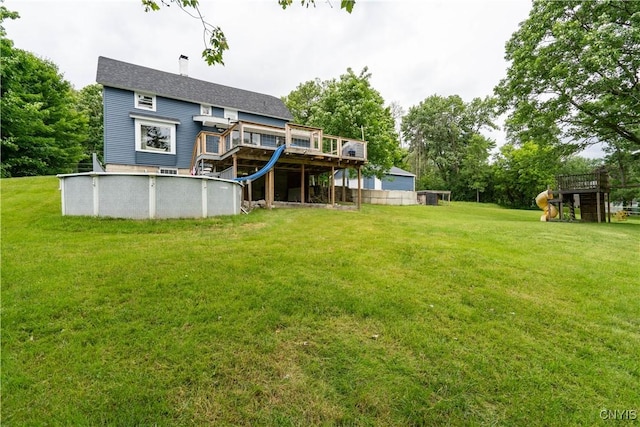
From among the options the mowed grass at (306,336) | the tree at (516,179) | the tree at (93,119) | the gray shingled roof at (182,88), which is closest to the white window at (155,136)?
the gray shingled roof at (182,88)

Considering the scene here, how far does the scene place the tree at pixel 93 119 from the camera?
87.9ft

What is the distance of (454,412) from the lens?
2.08 m

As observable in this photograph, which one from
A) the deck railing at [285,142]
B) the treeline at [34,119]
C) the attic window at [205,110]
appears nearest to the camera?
the deck railing at [285,142]

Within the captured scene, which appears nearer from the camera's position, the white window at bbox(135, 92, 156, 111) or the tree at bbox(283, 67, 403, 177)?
the white window at bbox(135, 92, 156, 111)

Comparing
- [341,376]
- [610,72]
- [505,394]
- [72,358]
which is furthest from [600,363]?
[610,72]

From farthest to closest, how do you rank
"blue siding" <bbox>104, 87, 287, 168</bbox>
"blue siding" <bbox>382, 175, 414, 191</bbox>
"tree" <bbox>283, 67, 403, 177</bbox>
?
"blue siding" <bbox>382, 175, 414, 191</bbox> < "tree" <bbox>283, 67, 403, 177</bbox> < "blue siding" <bbox>104, 87, 287, 168</bbox>

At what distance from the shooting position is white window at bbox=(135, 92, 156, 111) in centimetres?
1488

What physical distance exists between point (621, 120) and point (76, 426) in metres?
18.9

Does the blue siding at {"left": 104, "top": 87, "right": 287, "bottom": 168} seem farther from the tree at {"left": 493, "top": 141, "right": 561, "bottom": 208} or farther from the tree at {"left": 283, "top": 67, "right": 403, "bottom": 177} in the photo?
the tree at {"left": 493, "top": 141, "right": 561, "bottom": 208}

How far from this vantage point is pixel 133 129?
14.6m

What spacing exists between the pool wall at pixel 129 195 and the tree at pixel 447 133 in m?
31.9

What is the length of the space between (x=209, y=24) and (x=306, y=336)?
370 centimetres

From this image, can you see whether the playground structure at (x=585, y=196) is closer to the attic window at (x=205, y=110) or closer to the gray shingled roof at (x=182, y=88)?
the gray shingled roof at (x=182, y=88)

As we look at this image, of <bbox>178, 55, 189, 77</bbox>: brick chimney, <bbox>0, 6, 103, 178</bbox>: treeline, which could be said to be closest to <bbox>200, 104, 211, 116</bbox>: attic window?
<bbox>178, 55, 189, 77</bbox>: brick chimney
